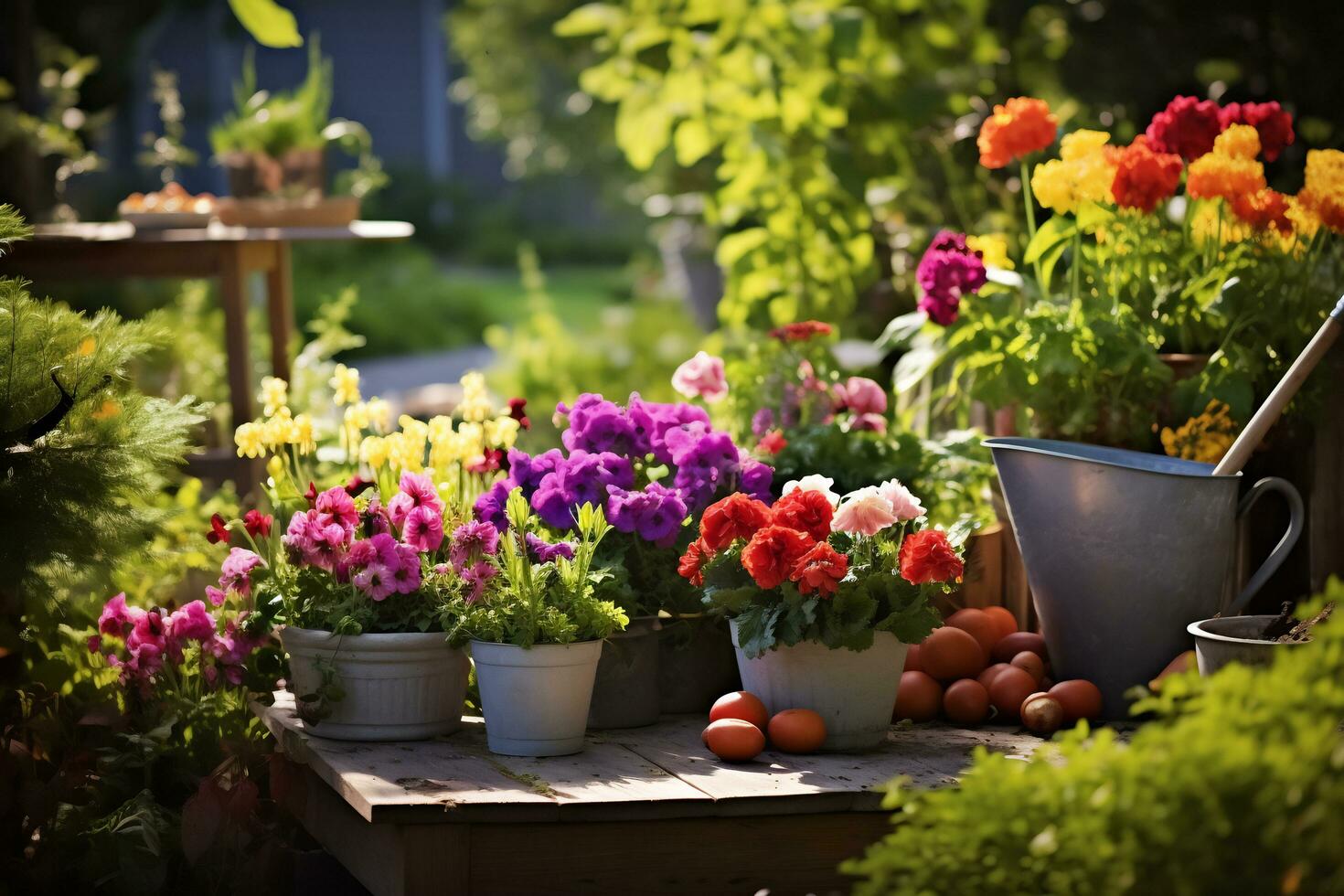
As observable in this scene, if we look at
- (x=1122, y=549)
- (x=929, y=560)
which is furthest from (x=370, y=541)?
(x=1122, y=549)

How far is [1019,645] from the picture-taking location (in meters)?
2.69

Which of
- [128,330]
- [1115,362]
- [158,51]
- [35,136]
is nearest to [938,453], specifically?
[1115,362]

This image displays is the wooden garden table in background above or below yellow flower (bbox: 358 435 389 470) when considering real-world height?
above

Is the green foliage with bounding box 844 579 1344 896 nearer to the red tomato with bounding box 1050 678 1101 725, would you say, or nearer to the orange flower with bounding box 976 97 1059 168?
the red tomato with bounding box 1050 678 1101 725

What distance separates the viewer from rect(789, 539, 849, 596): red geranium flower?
220cm

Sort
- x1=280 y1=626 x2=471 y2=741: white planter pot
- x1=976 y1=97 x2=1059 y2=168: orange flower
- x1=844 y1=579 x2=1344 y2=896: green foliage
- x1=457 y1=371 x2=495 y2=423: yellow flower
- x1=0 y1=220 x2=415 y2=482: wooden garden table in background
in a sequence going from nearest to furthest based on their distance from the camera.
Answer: x1=844 y1=579 x2=1344 y2=896: green foliage
x1=280 y1=626 x2=471 y2=741: white planter pot
x1=457 y1=371 x2=495 y2=423: yellow flower
x1=976 y1=97 x2=1059 y2=168: orange flower
x1=0 y1=220 x2=415 y2=482: wooden garden table in background

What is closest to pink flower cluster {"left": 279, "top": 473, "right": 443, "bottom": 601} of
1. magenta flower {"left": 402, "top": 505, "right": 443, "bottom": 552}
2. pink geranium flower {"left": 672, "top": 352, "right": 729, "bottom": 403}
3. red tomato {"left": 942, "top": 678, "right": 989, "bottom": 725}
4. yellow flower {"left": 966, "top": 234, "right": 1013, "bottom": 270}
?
magenta flower {"left": 402, "top": 505, "right": 443, "bottom": 552}

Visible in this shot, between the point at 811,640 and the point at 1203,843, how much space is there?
3.42 ft

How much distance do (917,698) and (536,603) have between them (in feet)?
2.26

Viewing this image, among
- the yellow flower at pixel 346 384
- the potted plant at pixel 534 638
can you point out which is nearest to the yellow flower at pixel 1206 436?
the potted plant at pixel 534 638

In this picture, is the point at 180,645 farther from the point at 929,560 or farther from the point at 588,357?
the point at 588,357

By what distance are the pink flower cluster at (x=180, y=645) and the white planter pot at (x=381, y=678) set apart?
0.30m

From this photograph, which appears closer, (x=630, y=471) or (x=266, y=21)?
(x=266, y=21)

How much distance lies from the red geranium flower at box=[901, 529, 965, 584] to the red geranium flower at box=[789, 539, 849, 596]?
0.09 m
